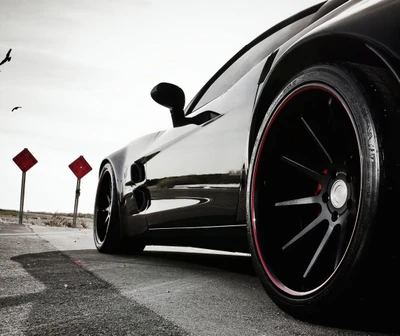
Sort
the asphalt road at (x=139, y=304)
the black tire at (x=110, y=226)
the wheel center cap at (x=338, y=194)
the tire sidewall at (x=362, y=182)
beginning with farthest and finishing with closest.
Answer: the black tire at (x=110, y=226)
the wheel center cap at (x=338, y=194)
the asphalt road at (x=139, y=304)
the tire sidewall at (x=362, y=182)

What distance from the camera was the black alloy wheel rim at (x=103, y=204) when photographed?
13.9 feet

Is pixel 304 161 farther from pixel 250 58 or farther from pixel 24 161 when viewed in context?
pixel 24 161

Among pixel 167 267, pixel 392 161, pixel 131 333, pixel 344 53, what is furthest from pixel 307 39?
pixel 167 267

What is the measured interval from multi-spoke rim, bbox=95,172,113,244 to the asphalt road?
4.50ft

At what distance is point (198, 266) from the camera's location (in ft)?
10.5

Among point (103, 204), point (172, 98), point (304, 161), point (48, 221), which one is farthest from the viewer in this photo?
point (48, 221)

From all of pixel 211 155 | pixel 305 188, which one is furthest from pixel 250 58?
pixel 305 188

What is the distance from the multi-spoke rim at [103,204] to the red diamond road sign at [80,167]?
8.56 m

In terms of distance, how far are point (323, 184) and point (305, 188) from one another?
19 centimetres

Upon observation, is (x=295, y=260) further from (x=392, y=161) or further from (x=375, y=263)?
(x=392, y=161)

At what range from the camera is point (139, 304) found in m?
1.74

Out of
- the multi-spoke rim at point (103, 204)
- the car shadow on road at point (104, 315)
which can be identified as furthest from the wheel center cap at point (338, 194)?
the multi-spoke rim at point (103, 204)

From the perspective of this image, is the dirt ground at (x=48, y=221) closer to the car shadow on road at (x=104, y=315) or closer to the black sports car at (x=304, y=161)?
the black sports car at (x=304, y=161)

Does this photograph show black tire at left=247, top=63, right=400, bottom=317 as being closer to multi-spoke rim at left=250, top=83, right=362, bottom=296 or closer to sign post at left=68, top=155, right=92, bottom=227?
multi-spoke rim at left=250, top=83, right=362, bottom=296
